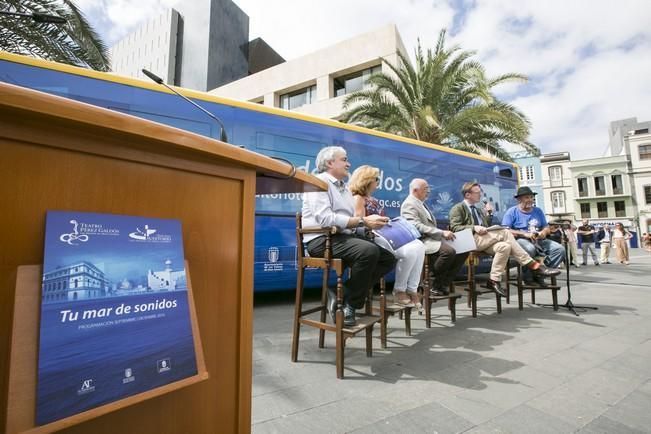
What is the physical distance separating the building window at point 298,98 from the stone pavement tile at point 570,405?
19.4 metres

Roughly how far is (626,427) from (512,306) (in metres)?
3.20

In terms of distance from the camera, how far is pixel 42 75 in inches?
126

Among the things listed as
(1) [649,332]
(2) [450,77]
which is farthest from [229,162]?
(2) [450,77]

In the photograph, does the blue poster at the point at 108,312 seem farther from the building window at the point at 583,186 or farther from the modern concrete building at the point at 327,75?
the building window at the point at 583,186

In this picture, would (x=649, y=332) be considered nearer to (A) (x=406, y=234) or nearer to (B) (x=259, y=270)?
(A) (x=406, y=234)

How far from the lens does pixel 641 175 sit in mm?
33219

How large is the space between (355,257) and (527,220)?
360 centimetres

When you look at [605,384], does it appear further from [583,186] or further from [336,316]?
[583,186]

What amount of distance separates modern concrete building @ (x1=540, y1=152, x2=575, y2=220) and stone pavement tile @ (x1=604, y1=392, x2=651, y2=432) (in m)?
40.5

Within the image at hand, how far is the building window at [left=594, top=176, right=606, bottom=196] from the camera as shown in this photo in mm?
34969

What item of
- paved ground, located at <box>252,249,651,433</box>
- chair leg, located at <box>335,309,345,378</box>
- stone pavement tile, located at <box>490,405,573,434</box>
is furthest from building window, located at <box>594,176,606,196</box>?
chair leg, located at <box>335,309,345,378</box>

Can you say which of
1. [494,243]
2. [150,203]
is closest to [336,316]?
[150,203]

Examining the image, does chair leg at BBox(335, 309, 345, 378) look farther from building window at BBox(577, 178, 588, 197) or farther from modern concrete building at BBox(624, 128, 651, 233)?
modern concrete building at BBox(624, 128, 651, 233)

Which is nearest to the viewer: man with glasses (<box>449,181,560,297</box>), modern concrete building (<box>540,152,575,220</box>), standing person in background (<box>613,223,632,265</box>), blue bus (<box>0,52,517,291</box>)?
blue bus (<box>0,52,517,291</box>)
